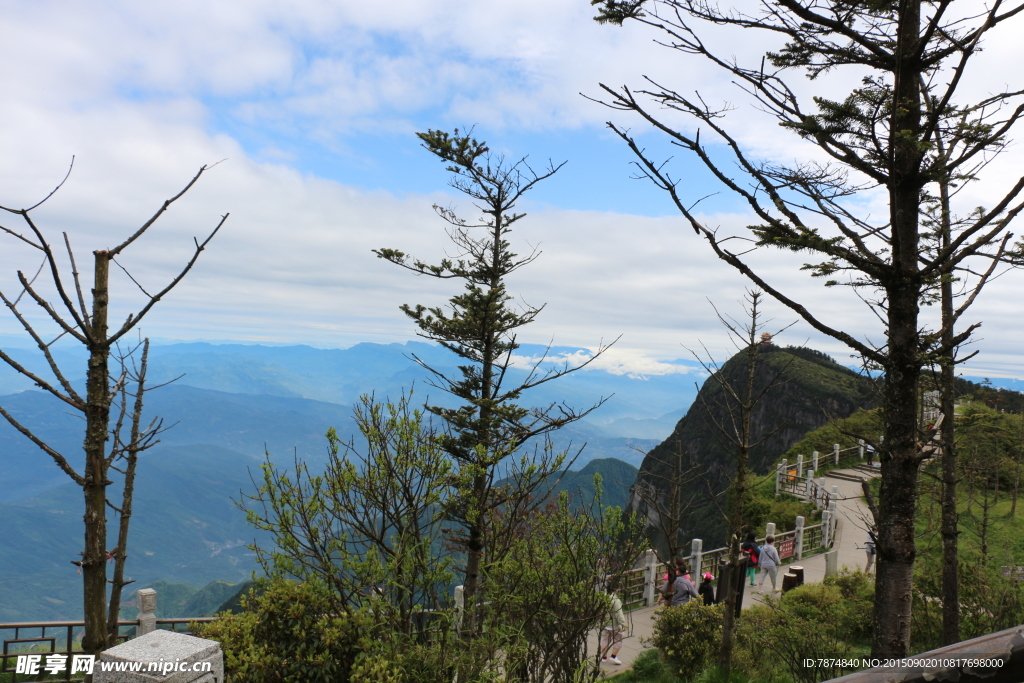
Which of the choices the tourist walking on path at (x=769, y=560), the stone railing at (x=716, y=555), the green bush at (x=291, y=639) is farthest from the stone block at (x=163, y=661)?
the tourist walking on path at (x=769, y=560)

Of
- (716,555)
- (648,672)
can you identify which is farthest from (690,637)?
(716,555)

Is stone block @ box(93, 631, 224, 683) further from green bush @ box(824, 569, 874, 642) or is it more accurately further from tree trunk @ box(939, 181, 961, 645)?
green bush @ box(824, 569, 874, 642)

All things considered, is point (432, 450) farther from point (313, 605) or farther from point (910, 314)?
point (910, 314)

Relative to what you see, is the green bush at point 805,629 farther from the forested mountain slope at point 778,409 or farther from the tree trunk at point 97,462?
the forested mountain slope at point 778,409

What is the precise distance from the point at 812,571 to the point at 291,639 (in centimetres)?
1701

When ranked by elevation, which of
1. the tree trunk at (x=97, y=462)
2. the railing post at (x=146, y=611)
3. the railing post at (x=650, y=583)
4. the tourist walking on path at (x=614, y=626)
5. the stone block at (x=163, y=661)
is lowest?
the railing post at (x=650, y=583)

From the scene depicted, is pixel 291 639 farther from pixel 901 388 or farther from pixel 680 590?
pixel 680 590

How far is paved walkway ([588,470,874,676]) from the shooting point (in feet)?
39.6

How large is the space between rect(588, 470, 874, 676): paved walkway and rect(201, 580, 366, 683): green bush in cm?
544

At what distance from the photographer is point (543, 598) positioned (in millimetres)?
5457

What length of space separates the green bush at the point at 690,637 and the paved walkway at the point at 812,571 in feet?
2.17

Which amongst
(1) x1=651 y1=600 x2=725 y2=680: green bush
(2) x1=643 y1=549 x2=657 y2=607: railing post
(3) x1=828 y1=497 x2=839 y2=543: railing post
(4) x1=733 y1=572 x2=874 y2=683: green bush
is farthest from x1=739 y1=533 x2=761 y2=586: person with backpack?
(3) x1=828 y1=497 x2=839 y2=543: railing post

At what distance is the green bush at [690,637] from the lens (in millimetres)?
10047

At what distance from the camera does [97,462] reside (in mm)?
3584
